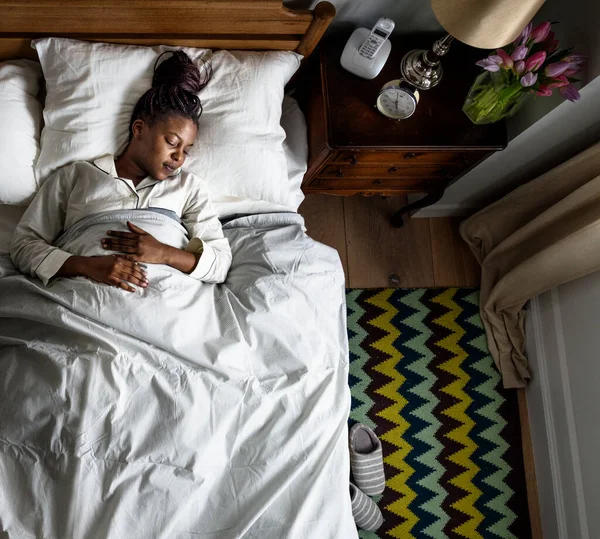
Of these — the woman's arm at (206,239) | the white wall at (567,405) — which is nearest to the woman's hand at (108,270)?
the woman's arm at (206,239)

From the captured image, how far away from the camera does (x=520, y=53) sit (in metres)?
1.37

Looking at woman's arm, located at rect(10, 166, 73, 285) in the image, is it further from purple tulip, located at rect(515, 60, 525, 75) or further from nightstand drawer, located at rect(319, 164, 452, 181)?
purple tulip, located at rect(515, 60, 525, 75)

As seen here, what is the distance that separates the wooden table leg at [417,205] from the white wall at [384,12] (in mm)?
467

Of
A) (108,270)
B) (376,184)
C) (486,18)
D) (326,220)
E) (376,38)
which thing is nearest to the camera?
(486,18)

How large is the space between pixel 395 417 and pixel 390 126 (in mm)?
889

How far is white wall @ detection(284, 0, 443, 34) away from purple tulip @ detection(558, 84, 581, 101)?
1.36 ft

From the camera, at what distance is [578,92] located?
143 centimetres

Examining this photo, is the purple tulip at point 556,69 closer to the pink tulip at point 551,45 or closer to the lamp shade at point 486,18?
the pink tulip at point 551,45

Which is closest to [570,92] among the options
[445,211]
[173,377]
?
[445,211]

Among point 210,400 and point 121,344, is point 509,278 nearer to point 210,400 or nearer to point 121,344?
point 210,400

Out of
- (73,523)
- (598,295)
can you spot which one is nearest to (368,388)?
(598,295)

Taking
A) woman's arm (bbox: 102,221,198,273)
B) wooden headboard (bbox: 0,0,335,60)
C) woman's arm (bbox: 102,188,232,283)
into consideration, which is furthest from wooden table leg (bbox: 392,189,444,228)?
woman's arm (bbox: 102,221,198,273)

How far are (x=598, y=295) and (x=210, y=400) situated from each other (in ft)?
3.55

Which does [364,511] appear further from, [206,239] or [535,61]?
[535,61]
